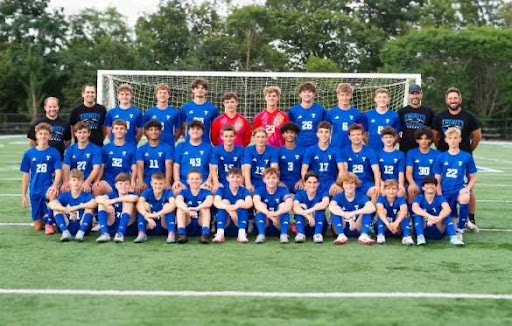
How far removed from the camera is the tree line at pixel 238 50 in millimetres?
35969

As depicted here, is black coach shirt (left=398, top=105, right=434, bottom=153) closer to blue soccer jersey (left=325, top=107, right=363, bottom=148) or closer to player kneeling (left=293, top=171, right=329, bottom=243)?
blue soccer jersey (left=325, top=107, right=363, bottom=148)

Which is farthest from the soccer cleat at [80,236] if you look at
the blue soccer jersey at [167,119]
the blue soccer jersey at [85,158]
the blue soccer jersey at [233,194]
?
the blue soccer jersey at [167,119]

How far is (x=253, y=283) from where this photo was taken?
15.3ft

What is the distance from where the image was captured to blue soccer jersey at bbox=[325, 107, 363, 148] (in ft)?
23.6

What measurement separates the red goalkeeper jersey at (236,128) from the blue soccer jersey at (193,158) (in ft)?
1.42

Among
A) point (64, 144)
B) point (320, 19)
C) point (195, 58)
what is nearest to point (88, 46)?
point (195, 58)

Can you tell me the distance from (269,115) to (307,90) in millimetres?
518

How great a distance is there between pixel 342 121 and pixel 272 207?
4.50 ft

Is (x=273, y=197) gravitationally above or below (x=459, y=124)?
below

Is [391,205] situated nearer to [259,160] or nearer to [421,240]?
[421,240]

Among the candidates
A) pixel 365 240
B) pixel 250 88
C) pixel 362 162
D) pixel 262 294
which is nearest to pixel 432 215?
pixel 365 240

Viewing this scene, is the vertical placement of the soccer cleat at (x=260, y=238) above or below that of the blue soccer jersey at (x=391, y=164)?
below

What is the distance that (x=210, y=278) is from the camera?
4.82 m

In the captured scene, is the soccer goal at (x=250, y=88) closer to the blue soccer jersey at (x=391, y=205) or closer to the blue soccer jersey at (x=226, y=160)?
the blue soccer jersey at (x=226, y=160)
